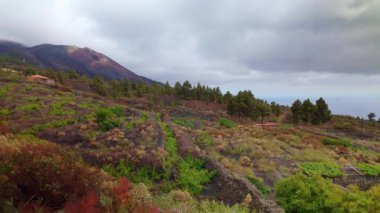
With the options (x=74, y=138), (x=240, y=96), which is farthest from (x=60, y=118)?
(x=240, y=96)

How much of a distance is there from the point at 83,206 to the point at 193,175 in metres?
10.5

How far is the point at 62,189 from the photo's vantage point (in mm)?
4938

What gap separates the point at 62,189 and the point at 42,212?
80 cm

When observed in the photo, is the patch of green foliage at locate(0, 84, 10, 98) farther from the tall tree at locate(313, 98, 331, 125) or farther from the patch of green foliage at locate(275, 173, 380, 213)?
the tall tree at locate(313, 98, 331, 125)

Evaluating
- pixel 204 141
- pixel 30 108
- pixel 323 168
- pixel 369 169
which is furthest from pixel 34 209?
pixel 30 108

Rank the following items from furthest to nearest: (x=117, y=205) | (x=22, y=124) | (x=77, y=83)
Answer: (x=77, y=83), (x=22, y=124), (x=117, y=205)

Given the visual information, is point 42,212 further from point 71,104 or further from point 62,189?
point 71,104

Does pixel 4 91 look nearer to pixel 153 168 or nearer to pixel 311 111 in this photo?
pixel 153 168

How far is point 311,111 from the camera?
6200 centimetres

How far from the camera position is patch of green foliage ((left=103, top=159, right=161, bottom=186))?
13328 millimetres

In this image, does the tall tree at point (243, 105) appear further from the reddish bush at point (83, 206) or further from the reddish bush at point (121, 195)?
the reddish bush at point (83, 206)

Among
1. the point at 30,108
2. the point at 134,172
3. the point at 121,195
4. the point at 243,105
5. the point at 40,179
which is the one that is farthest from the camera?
the point at 243,105

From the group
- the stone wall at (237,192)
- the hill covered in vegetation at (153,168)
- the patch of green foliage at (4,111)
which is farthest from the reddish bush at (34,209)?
the patch of green foliage at (4,111)

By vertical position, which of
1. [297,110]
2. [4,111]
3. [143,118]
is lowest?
[4,111]
